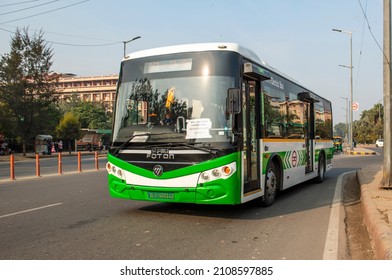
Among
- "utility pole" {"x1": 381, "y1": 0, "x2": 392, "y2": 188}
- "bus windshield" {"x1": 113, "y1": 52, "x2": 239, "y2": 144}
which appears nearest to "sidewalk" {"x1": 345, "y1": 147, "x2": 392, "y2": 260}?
"utility pole" {"x1": 381, "y1": 0, "x2": 392, "y2": 188}

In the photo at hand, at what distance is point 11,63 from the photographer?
3312 cm

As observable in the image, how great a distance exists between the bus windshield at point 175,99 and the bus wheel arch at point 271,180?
231cm

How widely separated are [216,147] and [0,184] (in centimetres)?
978

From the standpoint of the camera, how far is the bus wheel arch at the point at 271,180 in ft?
28.6

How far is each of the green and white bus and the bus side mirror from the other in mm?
17

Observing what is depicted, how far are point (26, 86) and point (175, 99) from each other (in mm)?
30149

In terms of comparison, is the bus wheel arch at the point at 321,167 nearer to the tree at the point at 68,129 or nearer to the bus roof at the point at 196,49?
the bus roof at the point at 196,49

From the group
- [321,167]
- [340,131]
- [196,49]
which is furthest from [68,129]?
[340,131]

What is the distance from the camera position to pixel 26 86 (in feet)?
111

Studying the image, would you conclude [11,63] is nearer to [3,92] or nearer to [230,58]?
[3,92]

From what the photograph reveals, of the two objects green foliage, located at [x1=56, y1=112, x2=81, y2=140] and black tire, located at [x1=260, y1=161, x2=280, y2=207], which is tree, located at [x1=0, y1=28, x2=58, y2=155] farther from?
black tire, located at [x1=260, y1=161, x2=280, y2=207]

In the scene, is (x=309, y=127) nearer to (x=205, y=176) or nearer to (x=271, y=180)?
(x=271, y=180)

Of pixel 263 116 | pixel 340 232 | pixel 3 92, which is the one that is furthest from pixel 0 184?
pixel 3 92

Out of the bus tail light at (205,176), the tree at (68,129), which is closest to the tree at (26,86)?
the tree at (68,129)
